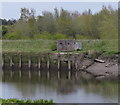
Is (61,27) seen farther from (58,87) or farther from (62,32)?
(58,87)

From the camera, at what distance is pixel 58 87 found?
30.4 metres

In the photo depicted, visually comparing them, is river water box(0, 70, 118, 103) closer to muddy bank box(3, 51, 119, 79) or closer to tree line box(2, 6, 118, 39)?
muddy bank box(3, 51, 119, 79)

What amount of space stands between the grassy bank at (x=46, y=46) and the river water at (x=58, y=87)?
5924mm

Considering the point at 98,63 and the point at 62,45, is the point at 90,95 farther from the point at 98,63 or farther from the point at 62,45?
the point at 62,45

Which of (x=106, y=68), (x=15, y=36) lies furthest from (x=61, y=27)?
(x=106, y=68)

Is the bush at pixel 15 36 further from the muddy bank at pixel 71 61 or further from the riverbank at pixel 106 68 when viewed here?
the riverbank at pixel 106 68

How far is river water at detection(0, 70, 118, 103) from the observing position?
24812 mm

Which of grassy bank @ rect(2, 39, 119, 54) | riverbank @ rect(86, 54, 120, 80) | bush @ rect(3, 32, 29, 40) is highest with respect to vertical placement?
bush @ rect(3, 32, 29, 40)

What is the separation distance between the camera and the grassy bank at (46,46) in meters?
44.5

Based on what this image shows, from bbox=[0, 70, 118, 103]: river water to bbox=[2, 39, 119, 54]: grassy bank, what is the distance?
19.4ft

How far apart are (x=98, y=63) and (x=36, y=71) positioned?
25.2ft

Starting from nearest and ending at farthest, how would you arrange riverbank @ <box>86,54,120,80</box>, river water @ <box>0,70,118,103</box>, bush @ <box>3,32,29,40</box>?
river water @ <box>0,70,118,103</box>
riverbank @ <box>86,54,120,80</box>
bush @ <box>3,32,29,40</box>

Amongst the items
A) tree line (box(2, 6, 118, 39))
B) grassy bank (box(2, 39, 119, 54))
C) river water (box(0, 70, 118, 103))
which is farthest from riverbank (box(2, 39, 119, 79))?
tree line (box(2, 6, 118, 39))

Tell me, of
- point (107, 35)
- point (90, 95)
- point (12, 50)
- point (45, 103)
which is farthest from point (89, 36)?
point (45, 103)
